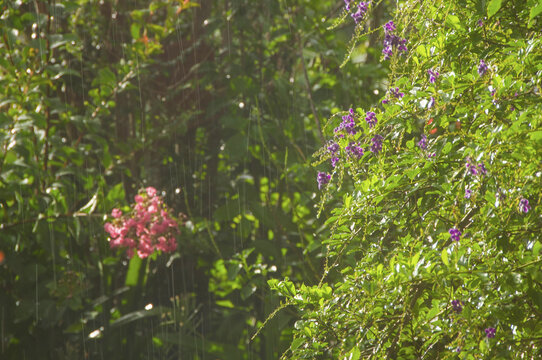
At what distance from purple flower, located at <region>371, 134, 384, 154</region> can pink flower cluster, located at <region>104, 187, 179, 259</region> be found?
60.9 inches

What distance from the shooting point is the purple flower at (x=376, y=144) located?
4.20ft

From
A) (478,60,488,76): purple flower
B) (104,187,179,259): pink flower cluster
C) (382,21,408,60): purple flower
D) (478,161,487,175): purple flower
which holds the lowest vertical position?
(104,187,179,259): pink flower cluster

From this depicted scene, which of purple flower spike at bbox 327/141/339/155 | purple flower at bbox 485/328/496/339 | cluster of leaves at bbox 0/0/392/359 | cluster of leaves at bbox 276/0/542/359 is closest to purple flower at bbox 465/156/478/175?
cluster of leaves at bbox 276/0/542/359

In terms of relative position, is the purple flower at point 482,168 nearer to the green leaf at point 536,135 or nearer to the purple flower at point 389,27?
the green leaf at point 536,135

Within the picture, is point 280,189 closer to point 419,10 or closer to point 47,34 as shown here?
point 47,34

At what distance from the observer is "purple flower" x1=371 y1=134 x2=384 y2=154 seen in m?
1.28

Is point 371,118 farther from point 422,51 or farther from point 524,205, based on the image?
point 524,205

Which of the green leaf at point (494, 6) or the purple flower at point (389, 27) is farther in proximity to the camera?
the purple flower at point (389, 27)

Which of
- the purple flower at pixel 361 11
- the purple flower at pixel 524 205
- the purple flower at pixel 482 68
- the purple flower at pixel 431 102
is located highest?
the purple flower at pixel 361 11

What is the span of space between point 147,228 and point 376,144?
5.31ft

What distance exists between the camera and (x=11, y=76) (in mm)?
2535

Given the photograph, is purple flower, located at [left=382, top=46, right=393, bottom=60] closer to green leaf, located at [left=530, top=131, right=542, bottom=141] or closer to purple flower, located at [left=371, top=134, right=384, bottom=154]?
purple flower, located at [left=371, top=134, right=384, bottom=154]

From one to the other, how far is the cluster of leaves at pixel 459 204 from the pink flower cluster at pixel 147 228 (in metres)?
1.39

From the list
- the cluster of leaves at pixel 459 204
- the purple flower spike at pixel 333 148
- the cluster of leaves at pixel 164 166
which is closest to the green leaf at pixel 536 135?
the cluster of leaves at pixel 459 204
